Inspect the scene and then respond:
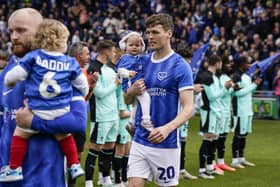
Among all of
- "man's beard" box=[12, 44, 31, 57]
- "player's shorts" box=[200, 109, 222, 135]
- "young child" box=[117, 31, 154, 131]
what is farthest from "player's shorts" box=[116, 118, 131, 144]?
"man's beard" box=[12, 44, 31, 57]

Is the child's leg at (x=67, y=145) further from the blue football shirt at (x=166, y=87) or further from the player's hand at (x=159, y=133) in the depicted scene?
the blue football shirt at (x=166, y=87)

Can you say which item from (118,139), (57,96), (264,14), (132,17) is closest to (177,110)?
(57,96)

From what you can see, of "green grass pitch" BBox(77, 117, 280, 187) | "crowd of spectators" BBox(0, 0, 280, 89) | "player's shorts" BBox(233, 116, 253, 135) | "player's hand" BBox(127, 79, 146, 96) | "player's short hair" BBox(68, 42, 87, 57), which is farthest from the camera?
"crowd of spectators" BBox(0, 0, 280, 89)

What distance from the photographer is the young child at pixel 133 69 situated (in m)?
7.20

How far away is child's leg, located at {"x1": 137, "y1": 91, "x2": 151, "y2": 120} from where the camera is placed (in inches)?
283

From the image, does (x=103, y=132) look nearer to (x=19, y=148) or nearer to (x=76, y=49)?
(x=76, y=49)

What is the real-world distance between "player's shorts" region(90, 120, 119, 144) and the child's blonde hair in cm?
611

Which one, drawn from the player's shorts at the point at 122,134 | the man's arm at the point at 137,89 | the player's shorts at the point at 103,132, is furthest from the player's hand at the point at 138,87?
the player's shorts at the point at 122,134

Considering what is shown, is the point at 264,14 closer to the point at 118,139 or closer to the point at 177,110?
the point at 118,139

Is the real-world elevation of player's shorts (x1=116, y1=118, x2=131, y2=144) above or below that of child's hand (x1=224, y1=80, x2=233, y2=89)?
below

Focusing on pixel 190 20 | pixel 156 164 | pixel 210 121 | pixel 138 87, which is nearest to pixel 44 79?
pixel 138 87

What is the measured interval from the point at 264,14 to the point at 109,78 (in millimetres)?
19073

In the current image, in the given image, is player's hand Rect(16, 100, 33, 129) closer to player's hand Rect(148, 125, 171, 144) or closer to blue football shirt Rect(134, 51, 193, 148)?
player's hand Rect(148, 125, 171, 144)

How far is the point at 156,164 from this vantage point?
7.19 m
